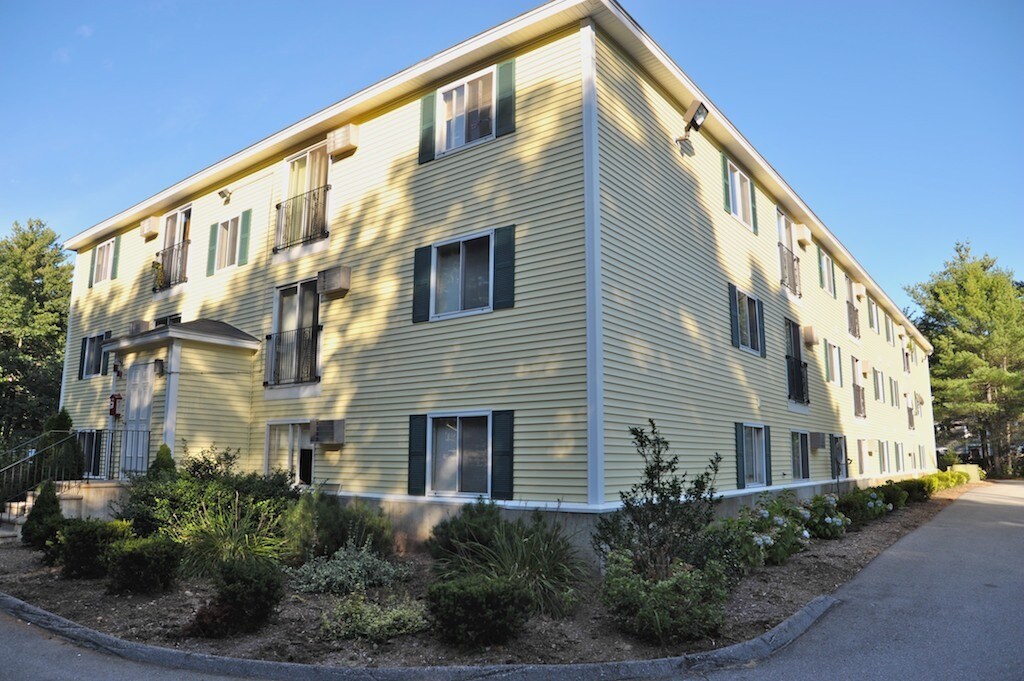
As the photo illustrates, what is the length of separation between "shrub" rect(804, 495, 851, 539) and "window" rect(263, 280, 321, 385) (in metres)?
9.88

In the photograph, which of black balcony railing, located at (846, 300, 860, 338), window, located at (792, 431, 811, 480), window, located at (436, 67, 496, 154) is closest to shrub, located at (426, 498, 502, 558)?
window, located at (436, 67, 496, 154)

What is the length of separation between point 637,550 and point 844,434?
16846mm

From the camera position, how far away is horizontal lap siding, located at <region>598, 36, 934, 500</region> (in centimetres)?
1050

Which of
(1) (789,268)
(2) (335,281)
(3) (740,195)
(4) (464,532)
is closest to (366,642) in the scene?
(4) (464,532)

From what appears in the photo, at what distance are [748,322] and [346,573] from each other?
10.6 meters

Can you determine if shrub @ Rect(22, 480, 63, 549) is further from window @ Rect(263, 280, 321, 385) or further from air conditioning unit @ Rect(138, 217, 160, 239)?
air conditioning unit @ Rect(138, 217, 160, 239)

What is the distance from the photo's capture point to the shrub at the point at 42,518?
1009cm

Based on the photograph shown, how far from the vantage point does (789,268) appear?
18.5 metres

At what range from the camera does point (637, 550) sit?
26.1 ft

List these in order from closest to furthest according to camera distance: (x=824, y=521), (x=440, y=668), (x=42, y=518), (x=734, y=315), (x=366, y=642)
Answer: (x=440, y=668) < (x=366, y=642) < (x=42, y=518) < (x=824, y=521) < (x=734, y=315)

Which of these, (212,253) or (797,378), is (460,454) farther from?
(797,378)

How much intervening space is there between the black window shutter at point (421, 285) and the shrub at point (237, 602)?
581 centimetres

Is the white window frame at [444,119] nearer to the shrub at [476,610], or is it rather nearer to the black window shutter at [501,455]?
the black window shutter at [501,455]

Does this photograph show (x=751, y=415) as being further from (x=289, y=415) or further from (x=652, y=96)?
(x=289, y=415)
